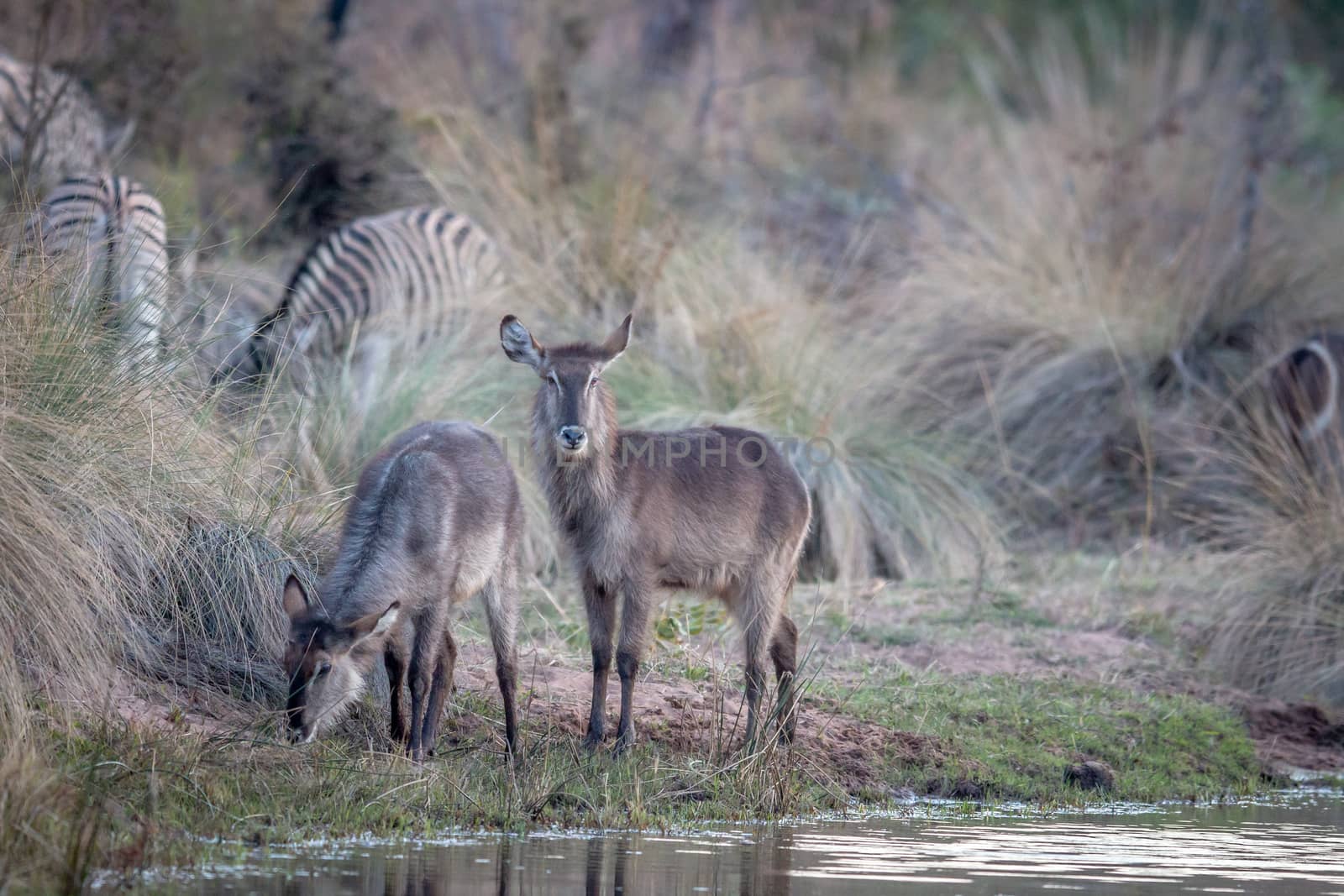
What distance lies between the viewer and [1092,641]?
995 cm

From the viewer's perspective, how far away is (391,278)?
12.6 metres

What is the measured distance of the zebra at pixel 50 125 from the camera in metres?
11.2

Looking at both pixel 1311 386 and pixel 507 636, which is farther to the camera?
pixel 1311 386

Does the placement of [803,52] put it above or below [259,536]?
above

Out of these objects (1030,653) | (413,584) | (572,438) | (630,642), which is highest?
(572,438)

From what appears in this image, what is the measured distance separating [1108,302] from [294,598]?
8.97 metres

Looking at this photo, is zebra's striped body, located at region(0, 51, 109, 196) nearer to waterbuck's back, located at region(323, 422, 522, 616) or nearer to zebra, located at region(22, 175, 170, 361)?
zebra, located at region(22, 175, 170, 361)

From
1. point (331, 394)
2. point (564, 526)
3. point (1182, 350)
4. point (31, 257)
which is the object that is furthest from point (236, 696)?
point (1182, 350)

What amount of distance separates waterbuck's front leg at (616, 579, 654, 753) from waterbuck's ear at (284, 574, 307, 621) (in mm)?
1328

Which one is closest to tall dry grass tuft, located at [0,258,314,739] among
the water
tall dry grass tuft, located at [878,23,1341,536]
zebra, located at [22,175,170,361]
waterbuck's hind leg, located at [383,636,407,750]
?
zebra, located at [22,175,170,361]

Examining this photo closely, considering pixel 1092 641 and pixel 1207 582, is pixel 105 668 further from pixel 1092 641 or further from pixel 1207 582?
pixel 1207 582

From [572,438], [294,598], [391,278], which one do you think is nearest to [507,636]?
[572,438]

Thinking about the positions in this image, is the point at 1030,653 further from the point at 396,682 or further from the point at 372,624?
the point at 372,624

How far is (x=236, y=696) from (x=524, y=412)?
13.6 ft
